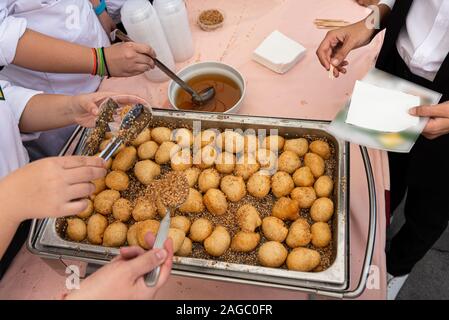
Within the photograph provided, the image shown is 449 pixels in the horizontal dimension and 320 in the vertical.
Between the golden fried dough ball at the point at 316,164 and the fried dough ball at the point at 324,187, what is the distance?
0.03 meters

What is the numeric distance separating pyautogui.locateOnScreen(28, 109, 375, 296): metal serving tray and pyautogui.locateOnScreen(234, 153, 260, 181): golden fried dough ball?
0.10 m

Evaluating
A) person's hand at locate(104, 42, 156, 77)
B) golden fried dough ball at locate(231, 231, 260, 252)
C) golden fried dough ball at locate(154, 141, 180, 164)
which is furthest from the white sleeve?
golden fried dough ball at locate(231, 231, 260, 252)

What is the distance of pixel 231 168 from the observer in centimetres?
117

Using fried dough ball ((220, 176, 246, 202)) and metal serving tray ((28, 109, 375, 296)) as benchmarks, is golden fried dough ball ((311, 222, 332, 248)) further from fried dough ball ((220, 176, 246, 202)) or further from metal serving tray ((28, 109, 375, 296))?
fried dough ball ((220, 176, 246, 202))

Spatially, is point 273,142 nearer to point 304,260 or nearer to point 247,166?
point 247,166

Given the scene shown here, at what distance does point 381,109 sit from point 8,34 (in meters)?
1.24

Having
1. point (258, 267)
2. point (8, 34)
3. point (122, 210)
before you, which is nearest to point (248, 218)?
point (258, 267)

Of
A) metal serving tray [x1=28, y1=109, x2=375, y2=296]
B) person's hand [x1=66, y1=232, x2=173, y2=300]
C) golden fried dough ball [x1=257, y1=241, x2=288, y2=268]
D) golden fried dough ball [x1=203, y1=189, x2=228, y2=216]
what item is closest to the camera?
person's hand [x1=66, y1=232, x2=173, y2=300]

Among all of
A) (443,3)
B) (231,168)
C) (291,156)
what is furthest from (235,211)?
(443,3)

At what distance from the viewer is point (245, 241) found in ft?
3.27

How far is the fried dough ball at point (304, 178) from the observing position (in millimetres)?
1098

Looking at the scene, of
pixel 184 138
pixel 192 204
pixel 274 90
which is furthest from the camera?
pixel 274 90

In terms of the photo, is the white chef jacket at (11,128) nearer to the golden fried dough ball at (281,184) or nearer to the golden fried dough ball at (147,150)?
the golden fried dough ball at (147,150)

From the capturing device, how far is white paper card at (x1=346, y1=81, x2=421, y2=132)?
3.32 ft
